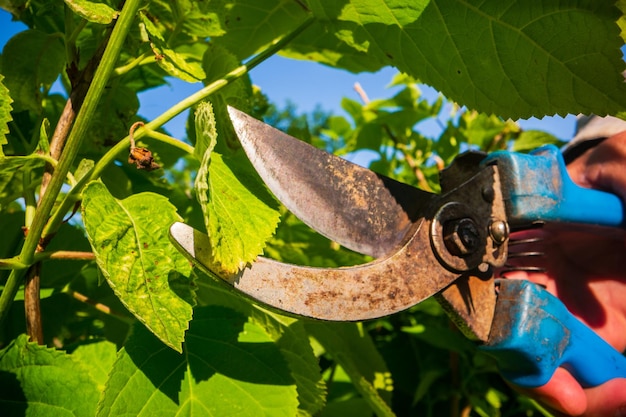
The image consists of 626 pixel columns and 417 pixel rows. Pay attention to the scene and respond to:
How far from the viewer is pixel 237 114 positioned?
31.8 inches

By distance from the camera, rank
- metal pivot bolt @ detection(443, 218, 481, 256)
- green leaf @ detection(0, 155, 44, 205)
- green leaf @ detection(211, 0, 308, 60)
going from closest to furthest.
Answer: green leaf @ detection(0, 155, 44, 205)
metal pivot bolt @ detection(443, 218, 481, 256)
green leaf @ detection(211, 0, 308, 60)

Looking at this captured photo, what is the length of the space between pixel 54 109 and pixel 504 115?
103 cm

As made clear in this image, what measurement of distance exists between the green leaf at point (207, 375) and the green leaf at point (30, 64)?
483mm

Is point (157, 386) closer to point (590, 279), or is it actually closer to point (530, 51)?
point (530, 51)

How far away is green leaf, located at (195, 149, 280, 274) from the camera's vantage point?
64cm

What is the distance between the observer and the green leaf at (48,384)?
0.83 m

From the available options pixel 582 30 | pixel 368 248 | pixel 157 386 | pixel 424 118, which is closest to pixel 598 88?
pixel 582 30

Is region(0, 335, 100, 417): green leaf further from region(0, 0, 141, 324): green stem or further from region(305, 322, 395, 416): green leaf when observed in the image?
region(305, 322, 395, 416): green leaf

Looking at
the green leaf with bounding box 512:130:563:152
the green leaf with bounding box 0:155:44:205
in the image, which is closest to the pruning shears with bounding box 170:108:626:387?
the green leaf with bounding box 0:155:44:205

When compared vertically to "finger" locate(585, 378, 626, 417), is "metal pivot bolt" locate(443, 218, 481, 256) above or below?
above

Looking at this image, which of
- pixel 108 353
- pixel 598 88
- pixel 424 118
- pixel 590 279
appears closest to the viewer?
pixel 598 88

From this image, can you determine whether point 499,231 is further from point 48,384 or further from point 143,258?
point 48,384

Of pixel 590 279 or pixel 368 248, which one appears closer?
pixel 368 248

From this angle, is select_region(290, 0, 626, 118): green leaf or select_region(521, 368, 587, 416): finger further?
select_region(521, 368, 587, 416): finger
